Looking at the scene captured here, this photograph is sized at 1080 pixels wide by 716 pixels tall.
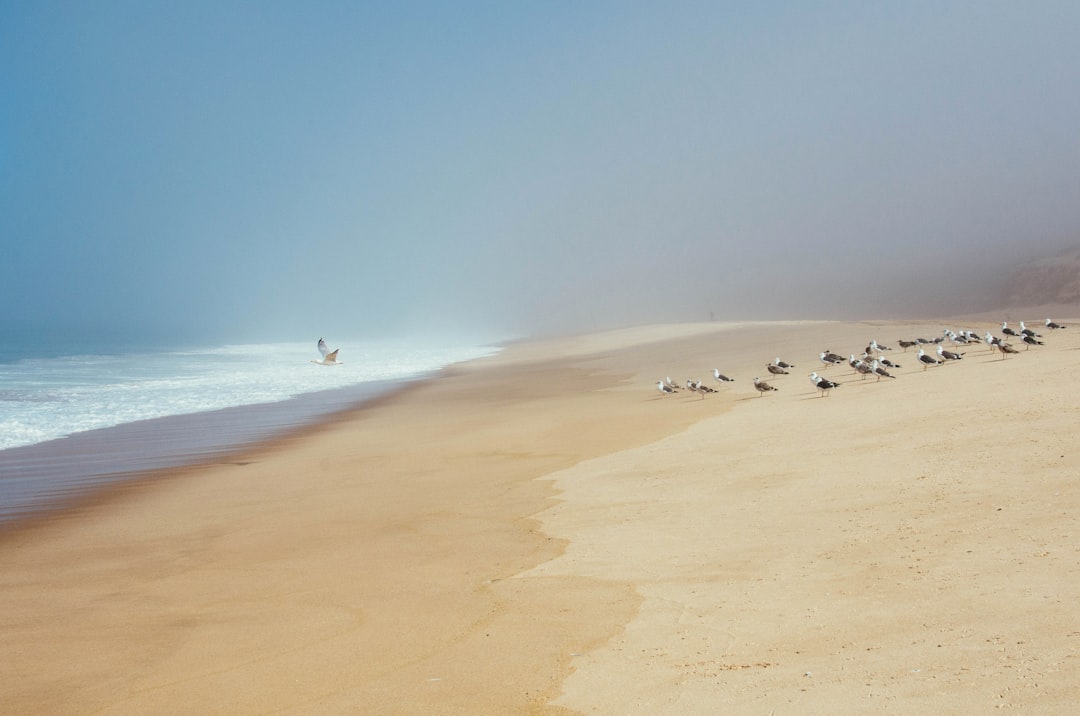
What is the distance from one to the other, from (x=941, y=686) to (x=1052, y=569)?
5.72 feet

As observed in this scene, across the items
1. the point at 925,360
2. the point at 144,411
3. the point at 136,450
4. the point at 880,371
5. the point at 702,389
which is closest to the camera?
the point at 136,450

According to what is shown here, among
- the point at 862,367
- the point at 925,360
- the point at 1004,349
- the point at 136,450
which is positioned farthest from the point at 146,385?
the point at 1004,349

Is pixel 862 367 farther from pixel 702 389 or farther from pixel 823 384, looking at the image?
pixel 702 389

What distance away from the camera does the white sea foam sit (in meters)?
22.8

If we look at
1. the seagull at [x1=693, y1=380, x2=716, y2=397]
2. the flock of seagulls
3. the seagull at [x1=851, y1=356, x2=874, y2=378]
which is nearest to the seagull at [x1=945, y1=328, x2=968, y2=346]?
the flock of seagulls

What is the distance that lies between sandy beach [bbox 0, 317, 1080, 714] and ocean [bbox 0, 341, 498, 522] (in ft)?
6.99

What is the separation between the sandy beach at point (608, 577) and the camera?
15.2 ft

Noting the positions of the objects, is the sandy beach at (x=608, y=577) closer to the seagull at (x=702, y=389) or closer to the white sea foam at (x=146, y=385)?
the seagull at (x=702, y=389)

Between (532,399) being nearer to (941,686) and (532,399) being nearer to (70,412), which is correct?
(70,412)

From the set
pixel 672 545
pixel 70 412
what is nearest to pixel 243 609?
pixel 672 545

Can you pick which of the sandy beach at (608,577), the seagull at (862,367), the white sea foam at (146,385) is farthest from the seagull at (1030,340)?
the white sea foam at (146,385)

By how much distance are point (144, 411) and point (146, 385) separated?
33.5 feet

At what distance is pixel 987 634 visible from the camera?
4.51 meters

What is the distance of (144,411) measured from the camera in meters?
24.5
